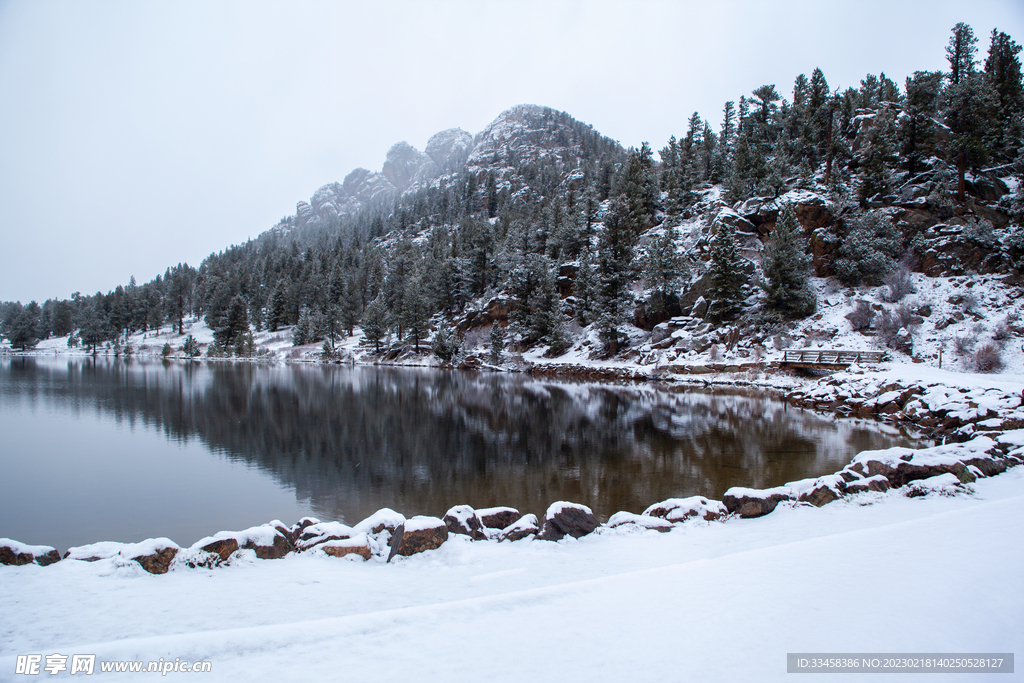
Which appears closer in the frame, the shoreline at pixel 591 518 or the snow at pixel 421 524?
the shoreline at pixel 591 518

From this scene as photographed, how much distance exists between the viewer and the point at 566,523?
6602 millimetres

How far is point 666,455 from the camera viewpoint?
44.7 ft

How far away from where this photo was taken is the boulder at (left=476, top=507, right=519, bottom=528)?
6.89 meters

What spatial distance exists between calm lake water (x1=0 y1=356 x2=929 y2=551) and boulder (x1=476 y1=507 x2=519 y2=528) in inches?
91.1

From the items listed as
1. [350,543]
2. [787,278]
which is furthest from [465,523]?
[787,278]

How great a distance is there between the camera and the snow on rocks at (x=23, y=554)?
17.6 feet

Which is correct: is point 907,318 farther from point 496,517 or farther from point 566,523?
point 496,517

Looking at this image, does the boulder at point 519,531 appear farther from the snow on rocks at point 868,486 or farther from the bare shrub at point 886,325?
the bare shrub at point 886,325

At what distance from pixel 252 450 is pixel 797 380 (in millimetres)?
30016

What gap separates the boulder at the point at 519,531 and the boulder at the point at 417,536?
0.81m

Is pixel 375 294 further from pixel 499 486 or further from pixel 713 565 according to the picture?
pixel 713 565

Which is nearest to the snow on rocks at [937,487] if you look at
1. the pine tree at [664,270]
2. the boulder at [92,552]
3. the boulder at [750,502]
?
the boulder at [750,502]

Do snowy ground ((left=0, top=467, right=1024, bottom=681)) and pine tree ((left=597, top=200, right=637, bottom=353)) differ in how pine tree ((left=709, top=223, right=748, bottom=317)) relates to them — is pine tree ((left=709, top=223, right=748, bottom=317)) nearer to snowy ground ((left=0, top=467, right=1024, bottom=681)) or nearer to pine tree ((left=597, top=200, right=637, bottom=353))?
pine tree ((left=597, top=200, right=637, bottom=353))

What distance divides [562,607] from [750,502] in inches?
179
